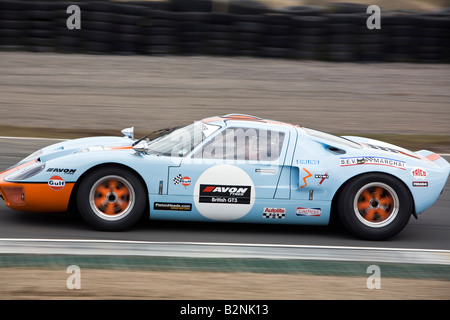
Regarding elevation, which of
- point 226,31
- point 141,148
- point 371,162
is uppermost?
point 226,31

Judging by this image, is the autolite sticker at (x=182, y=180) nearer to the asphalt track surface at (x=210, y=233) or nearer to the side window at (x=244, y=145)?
the side window at (x=244, y=145)

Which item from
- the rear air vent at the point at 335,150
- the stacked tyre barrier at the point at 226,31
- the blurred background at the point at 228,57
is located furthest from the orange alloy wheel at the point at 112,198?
the stacked tyre barrier at the point at 226,31

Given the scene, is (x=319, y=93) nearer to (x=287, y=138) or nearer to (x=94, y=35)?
(x=94, y=35)

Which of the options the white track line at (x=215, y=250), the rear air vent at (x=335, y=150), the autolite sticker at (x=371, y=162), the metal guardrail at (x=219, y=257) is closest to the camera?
the metal guardrail at (x=219, y=257)

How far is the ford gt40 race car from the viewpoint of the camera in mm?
6062

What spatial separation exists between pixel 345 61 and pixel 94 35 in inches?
247

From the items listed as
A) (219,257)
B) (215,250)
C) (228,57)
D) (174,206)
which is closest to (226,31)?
(228,57)

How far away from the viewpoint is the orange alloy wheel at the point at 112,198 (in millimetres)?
6074

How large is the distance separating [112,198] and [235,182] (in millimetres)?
1176

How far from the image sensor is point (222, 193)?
19.9ft

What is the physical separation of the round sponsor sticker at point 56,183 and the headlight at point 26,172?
6.9 inches

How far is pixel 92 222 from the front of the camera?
6.07 meters

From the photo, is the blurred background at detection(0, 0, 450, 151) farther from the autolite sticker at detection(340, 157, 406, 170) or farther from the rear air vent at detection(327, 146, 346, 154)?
the autolite sticker at detection(340, 157, 406, 170)

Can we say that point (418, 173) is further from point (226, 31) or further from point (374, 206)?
point (226, 31)
